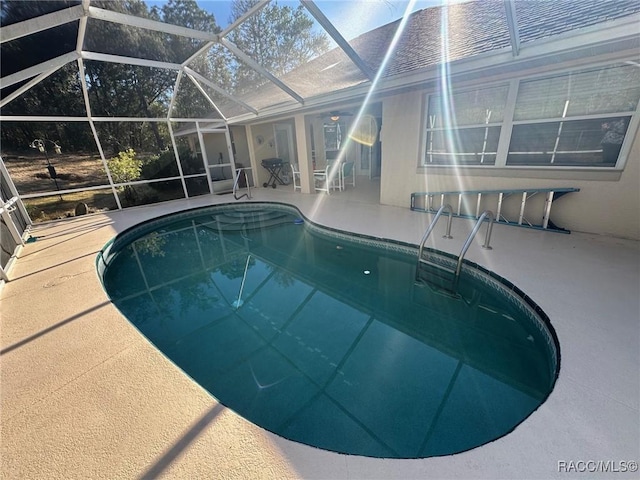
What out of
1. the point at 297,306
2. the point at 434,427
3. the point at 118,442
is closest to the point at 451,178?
the point at 297,306

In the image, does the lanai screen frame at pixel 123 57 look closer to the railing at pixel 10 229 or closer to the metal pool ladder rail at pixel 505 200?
the railing at pixel 10 229

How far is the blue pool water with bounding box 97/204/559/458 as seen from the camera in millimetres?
2168

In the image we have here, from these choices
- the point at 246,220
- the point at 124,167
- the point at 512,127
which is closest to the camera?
the point at 512,127

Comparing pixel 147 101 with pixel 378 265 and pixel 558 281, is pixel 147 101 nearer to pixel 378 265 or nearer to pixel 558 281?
pixel 378 265

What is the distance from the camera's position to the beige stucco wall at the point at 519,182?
165 inches

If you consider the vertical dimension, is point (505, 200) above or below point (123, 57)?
below

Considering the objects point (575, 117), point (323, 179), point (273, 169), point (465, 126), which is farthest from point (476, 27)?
point (273, 169)

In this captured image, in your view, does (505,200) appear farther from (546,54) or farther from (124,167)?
(124,167)

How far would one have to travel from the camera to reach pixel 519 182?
198 inches

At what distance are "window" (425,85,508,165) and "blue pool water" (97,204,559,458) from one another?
8.77 ft

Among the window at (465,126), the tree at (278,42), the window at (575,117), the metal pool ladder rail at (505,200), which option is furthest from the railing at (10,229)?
the window at (575,117)

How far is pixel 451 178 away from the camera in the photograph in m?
5.91

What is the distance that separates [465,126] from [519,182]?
1.58 metres

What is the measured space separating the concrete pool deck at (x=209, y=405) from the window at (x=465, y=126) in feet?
8.75
